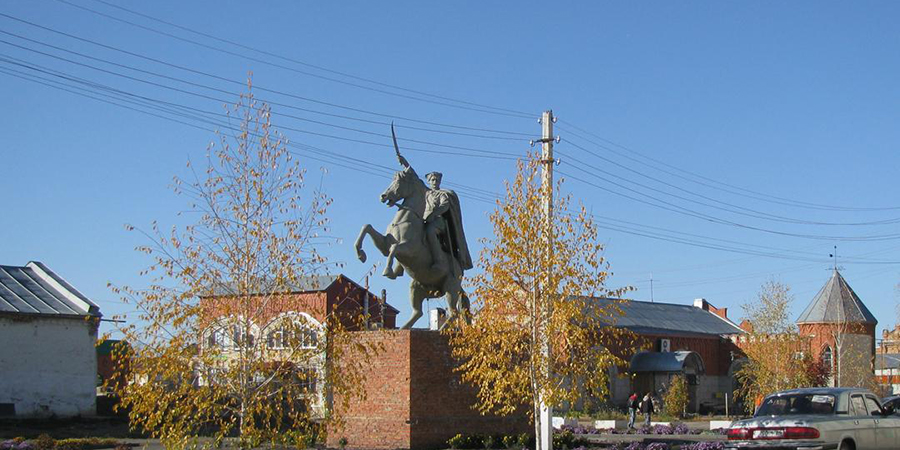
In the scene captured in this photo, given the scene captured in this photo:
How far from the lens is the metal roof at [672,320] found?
188 ft

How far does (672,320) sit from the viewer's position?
203 ft

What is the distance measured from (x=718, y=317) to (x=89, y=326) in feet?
146

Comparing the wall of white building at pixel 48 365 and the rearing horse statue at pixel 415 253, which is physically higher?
the rearing horse statue at pixel 415 253

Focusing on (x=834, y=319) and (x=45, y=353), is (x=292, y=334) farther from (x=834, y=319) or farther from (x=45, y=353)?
(x=834, y=319)

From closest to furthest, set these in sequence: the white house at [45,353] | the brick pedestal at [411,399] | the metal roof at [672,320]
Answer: the brick pedestal at [411,399], the white house at [45,353], the metal roof at [672,320]

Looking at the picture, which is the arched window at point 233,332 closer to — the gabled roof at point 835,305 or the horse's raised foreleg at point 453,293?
the horse's raised foreleg at point 453,293

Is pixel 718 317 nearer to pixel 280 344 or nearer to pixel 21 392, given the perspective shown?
pixel 21 392

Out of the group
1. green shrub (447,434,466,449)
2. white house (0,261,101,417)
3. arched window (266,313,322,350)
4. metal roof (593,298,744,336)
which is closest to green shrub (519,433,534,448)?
green shrub (447,434,466,449)

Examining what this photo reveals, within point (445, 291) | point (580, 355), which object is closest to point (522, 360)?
point (580, 355)

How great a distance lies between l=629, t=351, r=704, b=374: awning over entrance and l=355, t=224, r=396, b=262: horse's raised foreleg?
→ 34823 mm

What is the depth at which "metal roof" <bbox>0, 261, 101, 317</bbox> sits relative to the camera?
3616 centimetres

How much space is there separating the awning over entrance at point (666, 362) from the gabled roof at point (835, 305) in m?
13.5

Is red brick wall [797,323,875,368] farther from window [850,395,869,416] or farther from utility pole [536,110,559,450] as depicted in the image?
window [850,395,869,416]

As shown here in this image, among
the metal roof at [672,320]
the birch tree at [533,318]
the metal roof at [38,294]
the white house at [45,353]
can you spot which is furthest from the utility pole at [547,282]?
the metal roof at [672,320]
